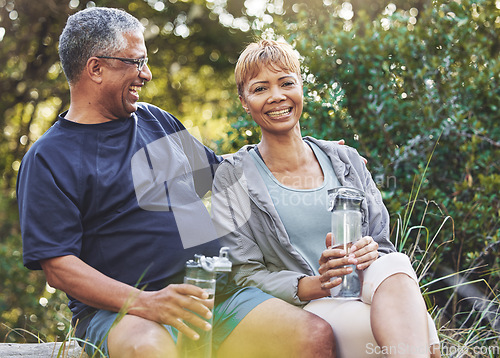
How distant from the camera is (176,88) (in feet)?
33.4

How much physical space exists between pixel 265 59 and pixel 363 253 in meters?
1.05

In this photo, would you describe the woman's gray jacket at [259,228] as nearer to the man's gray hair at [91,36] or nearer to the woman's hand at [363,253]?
the woman's hand at [363,253]

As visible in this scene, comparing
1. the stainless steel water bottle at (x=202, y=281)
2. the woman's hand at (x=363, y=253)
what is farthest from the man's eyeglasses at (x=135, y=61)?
the woman's hand at (x=363, y=253)

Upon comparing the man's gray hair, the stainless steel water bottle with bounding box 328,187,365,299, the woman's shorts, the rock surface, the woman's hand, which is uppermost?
the man's gray hair

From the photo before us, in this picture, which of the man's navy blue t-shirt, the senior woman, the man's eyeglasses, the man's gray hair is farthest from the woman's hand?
the man's gray hair

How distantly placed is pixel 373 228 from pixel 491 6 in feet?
8.75

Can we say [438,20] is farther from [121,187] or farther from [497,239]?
[121,187]

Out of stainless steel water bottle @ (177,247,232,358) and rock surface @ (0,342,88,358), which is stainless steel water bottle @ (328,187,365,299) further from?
rock surface @ (0,342,88,358)

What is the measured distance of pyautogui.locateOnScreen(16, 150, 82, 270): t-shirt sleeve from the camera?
2303mm

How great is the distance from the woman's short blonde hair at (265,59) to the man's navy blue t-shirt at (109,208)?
1.90 feet

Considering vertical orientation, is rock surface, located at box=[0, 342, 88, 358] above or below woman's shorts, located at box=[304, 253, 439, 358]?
below

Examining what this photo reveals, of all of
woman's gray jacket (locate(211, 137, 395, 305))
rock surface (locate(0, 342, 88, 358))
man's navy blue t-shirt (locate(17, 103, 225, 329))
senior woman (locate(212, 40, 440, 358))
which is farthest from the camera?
rock surface (locate(0, 342, 88, 358))

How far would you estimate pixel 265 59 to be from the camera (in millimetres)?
2783

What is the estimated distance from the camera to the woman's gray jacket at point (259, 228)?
8.36 ft
